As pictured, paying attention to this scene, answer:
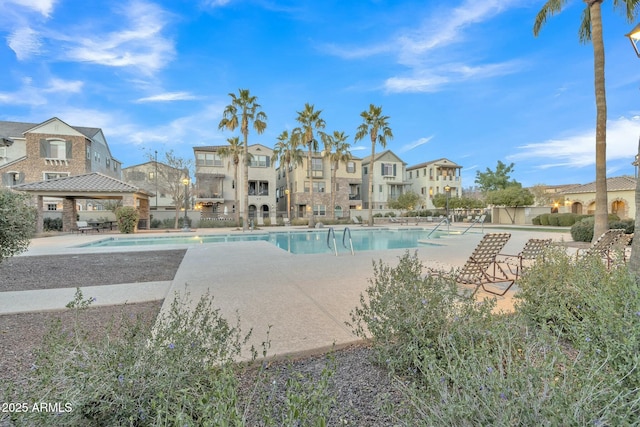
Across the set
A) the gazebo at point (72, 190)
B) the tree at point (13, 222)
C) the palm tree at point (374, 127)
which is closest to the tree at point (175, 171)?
the gazebo at point (72, 190)

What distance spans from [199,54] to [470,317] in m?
30.1

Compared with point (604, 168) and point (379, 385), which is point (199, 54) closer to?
point (604, 168)

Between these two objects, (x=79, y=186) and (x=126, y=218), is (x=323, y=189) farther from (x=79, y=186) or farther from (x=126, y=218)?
(x=79, y=186)

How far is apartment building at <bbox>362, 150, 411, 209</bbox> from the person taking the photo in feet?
137

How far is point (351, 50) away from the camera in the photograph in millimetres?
28031

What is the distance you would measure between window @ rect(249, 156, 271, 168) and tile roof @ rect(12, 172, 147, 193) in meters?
15.3

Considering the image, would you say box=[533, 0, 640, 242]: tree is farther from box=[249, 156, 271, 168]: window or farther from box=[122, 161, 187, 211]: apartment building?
box=[249, 156, 271, 168]: window

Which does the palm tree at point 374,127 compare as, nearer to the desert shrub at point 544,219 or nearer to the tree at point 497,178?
the desert shrub at point 544,219

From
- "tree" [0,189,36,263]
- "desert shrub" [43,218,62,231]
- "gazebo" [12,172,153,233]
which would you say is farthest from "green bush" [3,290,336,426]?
"desert shrub" [43,218,62,231]

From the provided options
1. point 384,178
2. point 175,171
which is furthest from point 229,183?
point 384,178

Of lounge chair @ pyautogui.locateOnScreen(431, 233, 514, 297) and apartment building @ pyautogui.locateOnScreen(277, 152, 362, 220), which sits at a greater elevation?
apartment building @ pyautogui.locateOnScreen(277, 152, 362, 220)

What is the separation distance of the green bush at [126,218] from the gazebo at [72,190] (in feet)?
2.16

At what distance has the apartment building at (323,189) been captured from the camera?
3641cm

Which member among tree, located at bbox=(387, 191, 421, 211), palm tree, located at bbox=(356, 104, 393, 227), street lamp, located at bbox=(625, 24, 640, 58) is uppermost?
palm tree, located at bbox=(356, 104, 393, 227)
